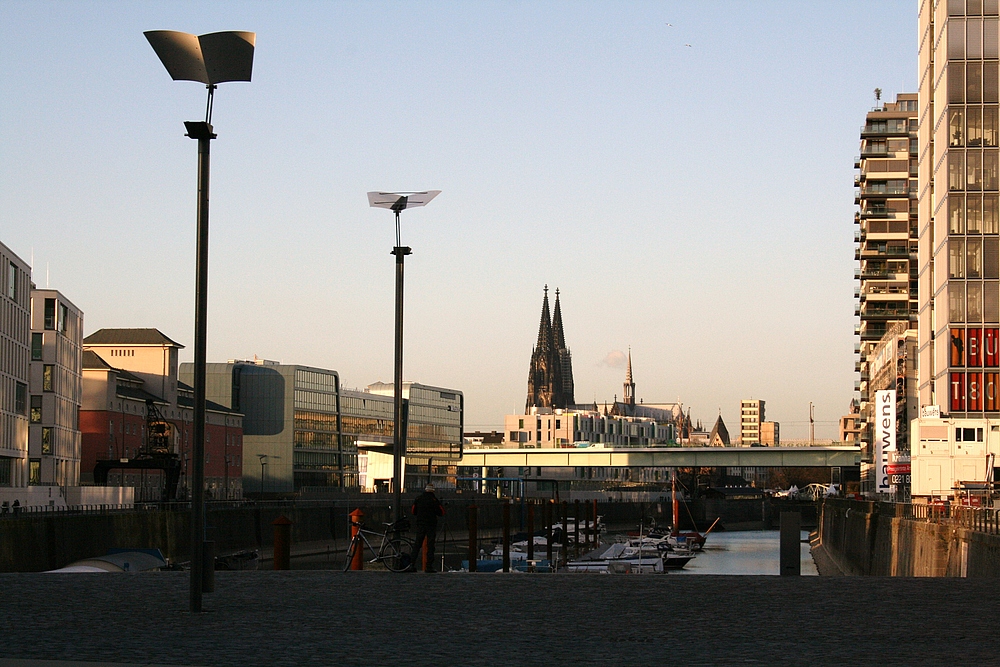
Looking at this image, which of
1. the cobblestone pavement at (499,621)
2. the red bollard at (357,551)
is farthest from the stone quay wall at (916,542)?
the cobblestone pavement at (499,621)

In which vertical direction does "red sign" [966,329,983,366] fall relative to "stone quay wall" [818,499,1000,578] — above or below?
above

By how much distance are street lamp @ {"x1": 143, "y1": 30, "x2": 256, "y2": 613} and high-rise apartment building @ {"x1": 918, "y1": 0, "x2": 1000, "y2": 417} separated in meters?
87.6

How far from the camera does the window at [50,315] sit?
11338cm

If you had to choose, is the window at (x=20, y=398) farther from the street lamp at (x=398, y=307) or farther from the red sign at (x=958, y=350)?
the street lamp at (x=398, y=307)

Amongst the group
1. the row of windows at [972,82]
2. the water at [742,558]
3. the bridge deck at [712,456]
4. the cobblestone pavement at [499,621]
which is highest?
the row of windows at [972,82]

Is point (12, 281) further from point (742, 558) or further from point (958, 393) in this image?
point (958, 393)

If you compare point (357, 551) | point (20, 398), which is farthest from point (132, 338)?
point (357, 551)

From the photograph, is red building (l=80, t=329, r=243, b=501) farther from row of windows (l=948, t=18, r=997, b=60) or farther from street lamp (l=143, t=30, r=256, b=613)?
street lamp (l=143, t=30, r=256, b=613)

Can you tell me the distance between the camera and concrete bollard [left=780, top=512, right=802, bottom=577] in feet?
93.7

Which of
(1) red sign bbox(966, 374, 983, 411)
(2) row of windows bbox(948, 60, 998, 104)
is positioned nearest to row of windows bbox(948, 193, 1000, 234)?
(2) row of windows bbox(948, 60, 998, 104)

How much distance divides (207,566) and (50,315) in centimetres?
9964

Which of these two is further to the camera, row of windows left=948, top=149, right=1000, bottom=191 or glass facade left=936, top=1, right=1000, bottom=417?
glass facade left=936, top=1, right=1000, bottom=417

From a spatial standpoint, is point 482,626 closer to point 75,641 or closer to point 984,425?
point 75,641

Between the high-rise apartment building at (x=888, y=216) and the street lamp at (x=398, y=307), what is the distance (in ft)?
Result: 436
